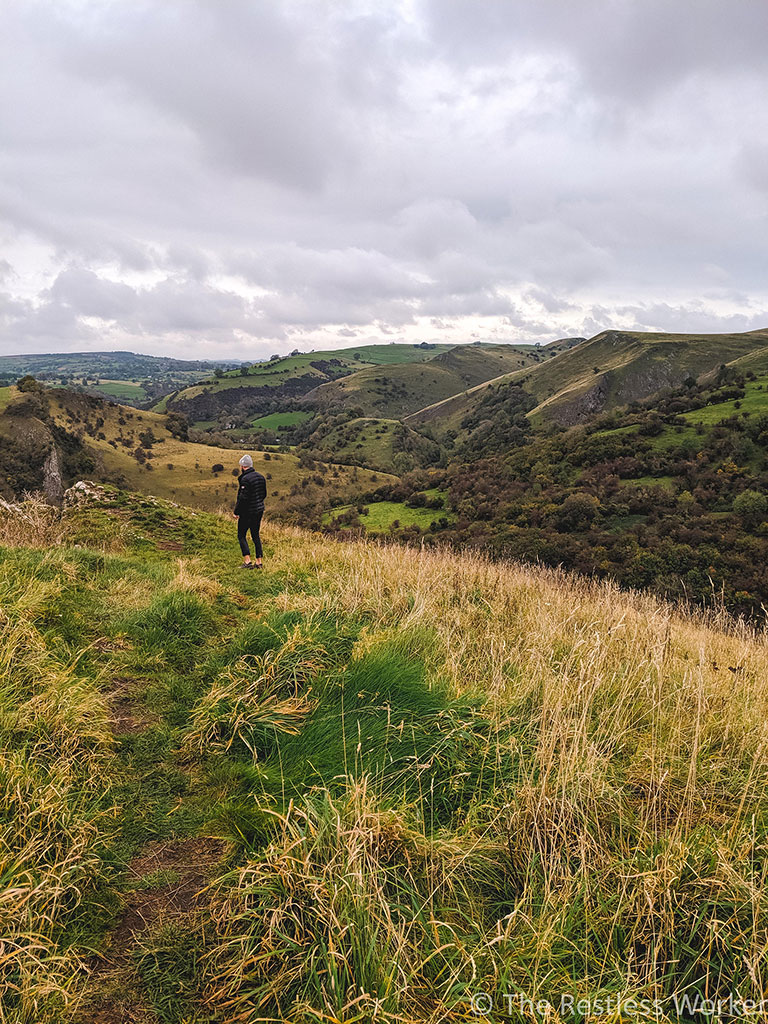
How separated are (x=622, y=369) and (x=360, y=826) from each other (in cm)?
11122

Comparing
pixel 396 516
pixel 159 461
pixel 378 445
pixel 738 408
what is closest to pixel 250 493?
pixel 396 516

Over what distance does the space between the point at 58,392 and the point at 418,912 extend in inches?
3950

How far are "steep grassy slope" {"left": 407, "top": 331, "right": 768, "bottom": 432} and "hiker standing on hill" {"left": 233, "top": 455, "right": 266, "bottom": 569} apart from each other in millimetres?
86717

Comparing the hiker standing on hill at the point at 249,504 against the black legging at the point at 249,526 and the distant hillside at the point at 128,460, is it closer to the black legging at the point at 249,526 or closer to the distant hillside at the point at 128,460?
the black legging at the point at 249,526

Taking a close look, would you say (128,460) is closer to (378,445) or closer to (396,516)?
(396,516)

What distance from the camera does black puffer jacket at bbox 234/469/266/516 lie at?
→ 9750mm

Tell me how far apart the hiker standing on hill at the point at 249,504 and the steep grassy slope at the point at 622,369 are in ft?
285

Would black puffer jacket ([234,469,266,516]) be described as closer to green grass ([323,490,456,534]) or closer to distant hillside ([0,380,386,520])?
green grass ([323,490,456,534])

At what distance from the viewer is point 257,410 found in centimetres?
19038

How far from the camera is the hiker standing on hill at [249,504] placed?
9766 millimetres

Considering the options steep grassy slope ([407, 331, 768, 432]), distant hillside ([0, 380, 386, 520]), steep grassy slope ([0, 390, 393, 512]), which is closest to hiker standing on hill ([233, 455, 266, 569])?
distant hillside ([0, 380, 386, 520])

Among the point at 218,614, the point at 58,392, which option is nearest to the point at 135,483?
the point at 58,392

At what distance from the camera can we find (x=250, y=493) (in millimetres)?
9805

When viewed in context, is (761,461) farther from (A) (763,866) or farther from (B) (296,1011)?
(B) (296,1011)
